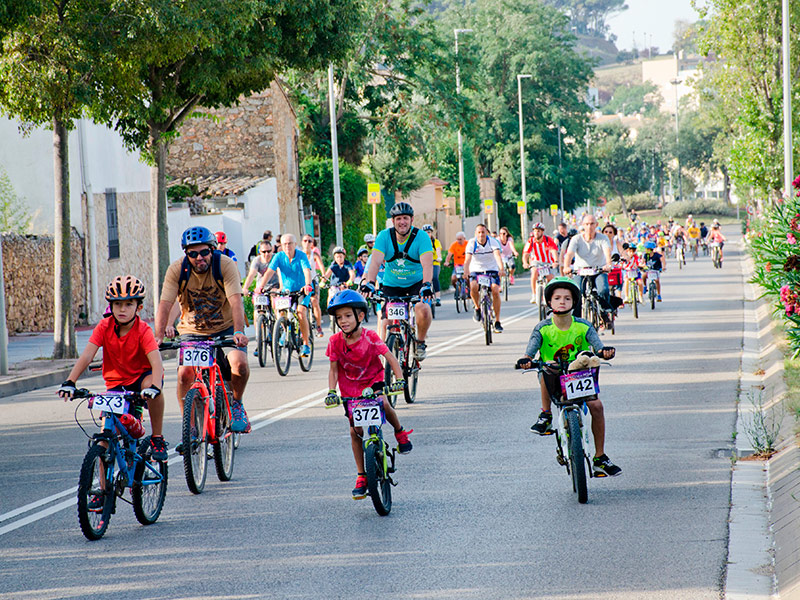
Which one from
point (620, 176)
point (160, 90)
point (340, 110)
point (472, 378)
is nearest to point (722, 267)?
point (340, 110)

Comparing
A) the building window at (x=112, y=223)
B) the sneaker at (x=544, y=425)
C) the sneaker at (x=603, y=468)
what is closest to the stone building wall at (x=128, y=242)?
the building window at (x=112, y=223)

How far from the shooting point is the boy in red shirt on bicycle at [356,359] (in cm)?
756

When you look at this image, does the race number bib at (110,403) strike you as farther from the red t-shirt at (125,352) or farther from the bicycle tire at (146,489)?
the red t-shirt at (125,352)

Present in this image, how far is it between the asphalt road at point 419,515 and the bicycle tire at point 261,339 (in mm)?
3184

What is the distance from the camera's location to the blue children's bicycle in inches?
270

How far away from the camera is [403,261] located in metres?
12.4

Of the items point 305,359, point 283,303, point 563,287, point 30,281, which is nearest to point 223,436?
point 563,287

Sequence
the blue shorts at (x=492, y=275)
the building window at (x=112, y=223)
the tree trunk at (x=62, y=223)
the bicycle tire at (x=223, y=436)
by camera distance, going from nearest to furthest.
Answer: the bicycle tire at (x=223, y=436) → the tree trunk at (x=62, y=223) → the blue shorts at (x=492, y=275) → the building window at (x=112, y=223)

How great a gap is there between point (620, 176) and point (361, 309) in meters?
120

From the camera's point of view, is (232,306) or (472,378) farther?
(472,378)

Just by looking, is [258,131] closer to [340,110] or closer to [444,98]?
[340,110]

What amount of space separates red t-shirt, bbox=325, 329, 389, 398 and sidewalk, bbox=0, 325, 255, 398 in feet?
30.5

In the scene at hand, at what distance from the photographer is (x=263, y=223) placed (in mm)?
38812

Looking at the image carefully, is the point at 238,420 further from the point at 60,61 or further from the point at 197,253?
the point at 60,61
